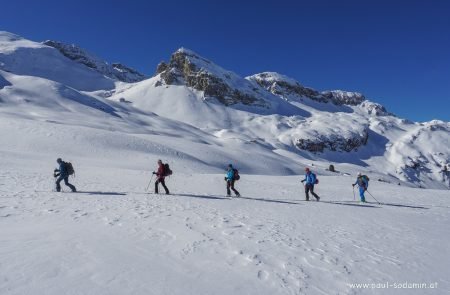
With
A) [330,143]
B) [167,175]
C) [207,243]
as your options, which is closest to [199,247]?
[207,243]

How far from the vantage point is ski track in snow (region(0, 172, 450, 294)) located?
19.8 ft

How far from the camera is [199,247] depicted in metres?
8.13

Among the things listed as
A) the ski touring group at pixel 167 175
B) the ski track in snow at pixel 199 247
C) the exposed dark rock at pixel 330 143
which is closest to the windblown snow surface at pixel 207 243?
the ski track in snow at pixel 199 247

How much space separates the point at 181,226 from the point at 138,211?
2.56 meters

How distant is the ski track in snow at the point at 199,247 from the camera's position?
6.04 metres

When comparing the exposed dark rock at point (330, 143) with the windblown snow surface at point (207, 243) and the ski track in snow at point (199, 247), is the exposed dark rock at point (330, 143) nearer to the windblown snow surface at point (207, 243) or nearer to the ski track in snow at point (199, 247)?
the windblown snow surface at point (207, 243)

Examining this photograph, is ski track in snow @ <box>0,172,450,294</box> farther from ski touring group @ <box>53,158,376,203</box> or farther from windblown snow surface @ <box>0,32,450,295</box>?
ski touring group @ <box>53,158,376,203</box>

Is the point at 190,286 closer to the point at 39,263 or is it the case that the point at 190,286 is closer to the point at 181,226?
the point at 39,263

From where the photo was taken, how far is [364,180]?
1941 cm

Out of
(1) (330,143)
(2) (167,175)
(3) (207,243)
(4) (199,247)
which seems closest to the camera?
(4) (199,247)

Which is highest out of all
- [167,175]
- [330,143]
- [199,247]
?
[330,143]

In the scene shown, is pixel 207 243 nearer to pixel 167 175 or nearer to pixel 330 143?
pixel 167 175

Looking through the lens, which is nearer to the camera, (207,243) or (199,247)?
→ (199,247)

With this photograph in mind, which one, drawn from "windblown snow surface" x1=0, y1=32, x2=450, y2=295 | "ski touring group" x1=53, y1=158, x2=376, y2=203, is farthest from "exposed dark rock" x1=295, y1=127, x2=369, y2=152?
"ski touring group" x1=53, y1=158, x2=376, y2=203
